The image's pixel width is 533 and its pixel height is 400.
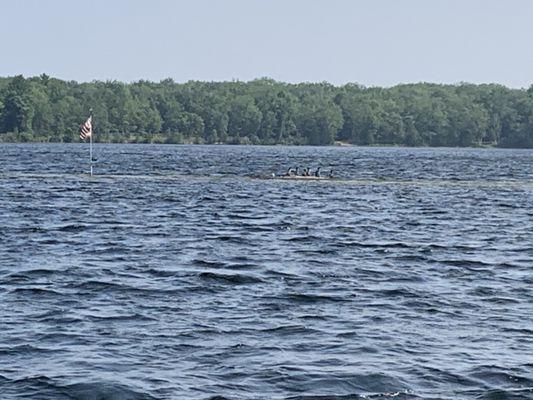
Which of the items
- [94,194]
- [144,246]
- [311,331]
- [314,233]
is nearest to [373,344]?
[311,331]

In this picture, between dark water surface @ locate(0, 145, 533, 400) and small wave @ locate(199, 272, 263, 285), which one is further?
small wave @ locate(199, 272, 263, 285)

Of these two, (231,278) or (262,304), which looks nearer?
(262,304)

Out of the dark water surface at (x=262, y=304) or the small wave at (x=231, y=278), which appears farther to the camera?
the small wave at (x=231, y=278)

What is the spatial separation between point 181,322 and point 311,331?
112 inches

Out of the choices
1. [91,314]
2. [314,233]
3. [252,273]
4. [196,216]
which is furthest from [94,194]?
[91,314]

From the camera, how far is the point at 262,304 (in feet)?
86.7

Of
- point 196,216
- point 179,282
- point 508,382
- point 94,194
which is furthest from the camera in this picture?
point 94,194

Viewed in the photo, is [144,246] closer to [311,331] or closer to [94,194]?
[311,331]

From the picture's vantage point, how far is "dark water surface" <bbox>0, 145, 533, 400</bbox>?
1953cm

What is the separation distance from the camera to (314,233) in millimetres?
43875

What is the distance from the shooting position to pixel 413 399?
18.6m

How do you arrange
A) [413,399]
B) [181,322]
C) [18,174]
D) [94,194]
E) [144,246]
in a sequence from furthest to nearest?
[18,174] < [94,194] < [144,246] < [181,322] < [413,399]

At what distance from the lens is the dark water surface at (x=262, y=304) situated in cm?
1953

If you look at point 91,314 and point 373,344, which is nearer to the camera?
point 373,344
